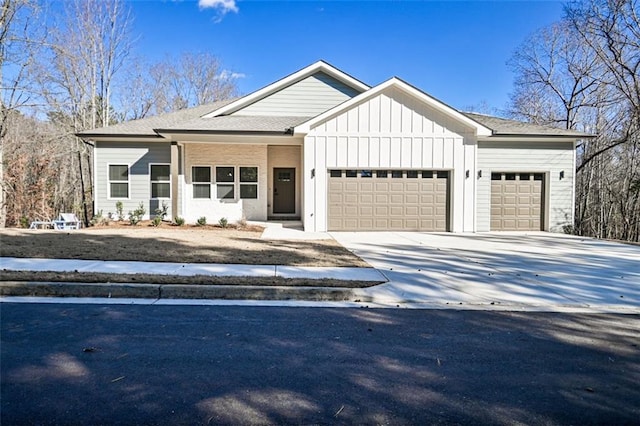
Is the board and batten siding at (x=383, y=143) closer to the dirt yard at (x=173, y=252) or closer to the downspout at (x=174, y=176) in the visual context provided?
the dirt yard at (x=173, y=252)

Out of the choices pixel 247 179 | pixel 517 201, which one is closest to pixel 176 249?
pixel 247 179

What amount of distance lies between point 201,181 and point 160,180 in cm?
183

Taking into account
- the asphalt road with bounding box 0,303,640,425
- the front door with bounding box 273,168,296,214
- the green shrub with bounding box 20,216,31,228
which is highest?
the front door with bounding box 273,168,296,214

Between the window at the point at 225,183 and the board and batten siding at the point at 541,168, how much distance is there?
34.1 ft

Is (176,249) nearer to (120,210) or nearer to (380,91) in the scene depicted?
(120,210)

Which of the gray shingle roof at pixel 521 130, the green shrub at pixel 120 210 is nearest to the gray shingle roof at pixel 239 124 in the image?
the green shrub at pixel 120 210

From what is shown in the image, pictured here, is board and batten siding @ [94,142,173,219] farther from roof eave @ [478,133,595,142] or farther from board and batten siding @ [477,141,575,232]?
roof eave @ [478,133,595,142]

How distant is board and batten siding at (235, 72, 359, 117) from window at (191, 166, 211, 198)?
13.7 ft

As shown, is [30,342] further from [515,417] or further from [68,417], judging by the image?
[515,417]

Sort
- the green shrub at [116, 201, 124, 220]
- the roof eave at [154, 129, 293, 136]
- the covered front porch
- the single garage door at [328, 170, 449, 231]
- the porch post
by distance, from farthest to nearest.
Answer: the covered front porch, the green shrub at [116, 201, 124, 220], the porch post, the single garage door at [328, 170, 449, 231], the roof eave at [154, 129, 293, 136]

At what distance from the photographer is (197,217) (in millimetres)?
15953

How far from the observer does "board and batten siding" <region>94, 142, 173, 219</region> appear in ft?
51.9

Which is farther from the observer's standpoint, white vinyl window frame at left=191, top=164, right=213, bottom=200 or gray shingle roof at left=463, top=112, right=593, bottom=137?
white vinyl window frame at left=191, top=164, right=213, bottom=200

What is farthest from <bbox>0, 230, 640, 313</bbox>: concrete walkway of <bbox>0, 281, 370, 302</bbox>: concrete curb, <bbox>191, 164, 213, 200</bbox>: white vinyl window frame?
<bbox>191, 164, 213, 200</bbox>: white vinyl window frame
